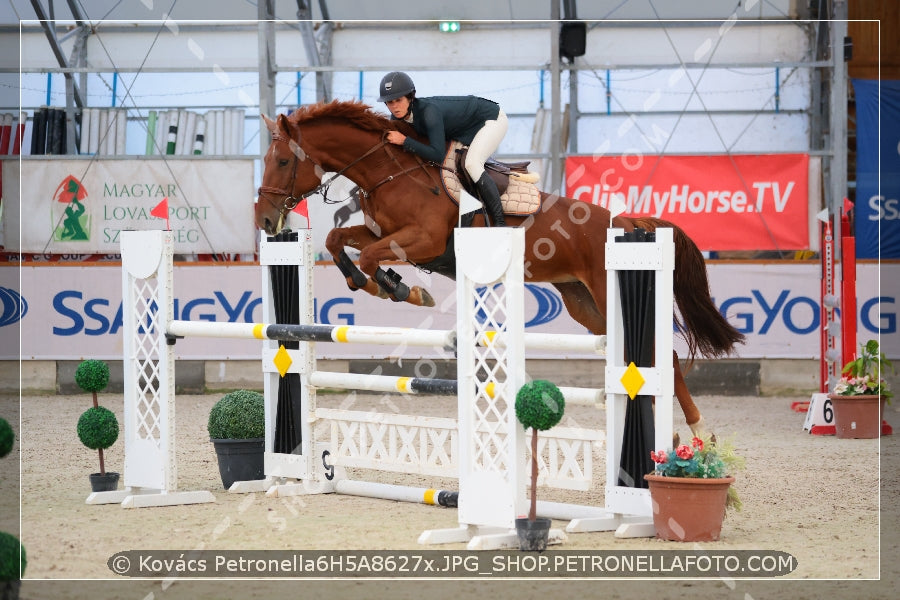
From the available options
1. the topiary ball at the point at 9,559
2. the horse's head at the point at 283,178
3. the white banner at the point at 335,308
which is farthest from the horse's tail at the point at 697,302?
the white banner at the point at 335,308

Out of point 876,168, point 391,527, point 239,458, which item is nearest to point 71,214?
point 239,458

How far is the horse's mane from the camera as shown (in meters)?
5.30

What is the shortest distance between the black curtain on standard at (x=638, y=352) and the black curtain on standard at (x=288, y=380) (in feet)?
5.48

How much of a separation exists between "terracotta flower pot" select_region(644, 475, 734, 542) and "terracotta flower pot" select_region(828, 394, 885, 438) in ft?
12.2

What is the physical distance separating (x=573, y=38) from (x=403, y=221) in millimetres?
5662

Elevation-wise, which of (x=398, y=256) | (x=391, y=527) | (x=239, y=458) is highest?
(x=398, y=256)

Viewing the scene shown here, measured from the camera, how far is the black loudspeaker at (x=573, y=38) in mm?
10297

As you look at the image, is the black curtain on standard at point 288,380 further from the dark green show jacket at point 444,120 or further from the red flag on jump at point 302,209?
the dark green show jacket at point 444,120

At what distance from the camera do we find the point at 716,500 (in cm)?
411

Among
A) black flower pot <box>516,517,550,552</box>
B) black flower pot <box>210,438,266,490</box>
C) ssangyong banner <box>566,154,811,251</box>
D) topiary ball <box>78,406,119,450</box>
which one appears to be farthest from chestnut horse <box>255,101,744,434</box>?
ssangyong banner <box>566,154,811,251</box>

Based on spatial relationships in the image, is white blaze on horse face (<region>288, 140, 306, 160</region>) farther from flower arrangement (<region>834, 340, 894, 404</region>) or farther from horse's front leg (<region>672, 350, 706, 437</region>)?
flower arrangement (<region>834, 340, 894, 404</region>)

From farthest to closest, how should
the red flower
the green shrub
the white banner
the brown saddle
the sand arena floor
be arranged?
the white banner, the green shrub, the brown saddle, the red flower, the sand arena floor

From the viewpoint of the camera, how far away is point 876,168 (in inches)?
410

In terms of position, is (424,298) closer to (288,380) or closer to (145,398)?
(288,380)
